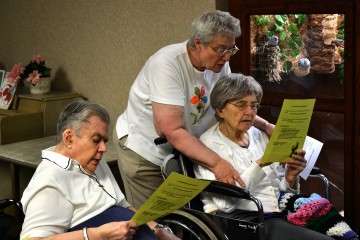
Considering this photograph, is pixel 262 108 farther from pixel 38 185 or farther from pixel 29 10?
pixel 29 10

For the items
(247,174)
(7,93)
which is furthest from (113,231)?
(7,93)

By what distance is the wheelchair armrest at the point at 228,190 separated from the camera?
239 cm

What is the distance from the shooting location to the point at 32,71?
4.59 metres

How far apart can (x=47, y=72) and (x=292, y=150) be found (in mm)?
2546

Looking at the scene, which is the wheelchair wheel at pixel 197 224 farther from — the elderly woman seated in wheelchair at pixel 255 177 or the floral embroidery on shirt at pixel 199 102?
the floral embroidery on shirt at pixel 199 102

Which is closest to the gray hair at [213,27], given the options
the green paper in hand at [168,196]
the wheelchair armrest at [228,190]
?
the wheelchair armrest at [228,190]

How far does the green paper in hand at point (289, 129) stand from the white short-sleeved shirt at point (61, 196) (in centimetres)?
63

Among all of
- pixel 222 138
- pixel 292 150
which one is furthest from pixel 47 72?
pixel 292 150

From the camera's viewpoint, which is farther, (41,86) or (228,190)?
(41,86)

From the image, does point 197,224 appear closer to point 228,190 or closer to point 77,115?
point 228,190

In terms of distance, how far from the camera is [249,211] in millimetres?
2584

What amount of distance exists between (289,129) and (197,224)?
511mm

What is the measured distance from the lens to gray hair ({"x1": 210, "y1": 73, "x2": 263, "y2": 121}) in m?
2.65

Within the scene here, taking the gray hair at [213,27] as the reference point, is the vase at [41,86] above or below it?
below
